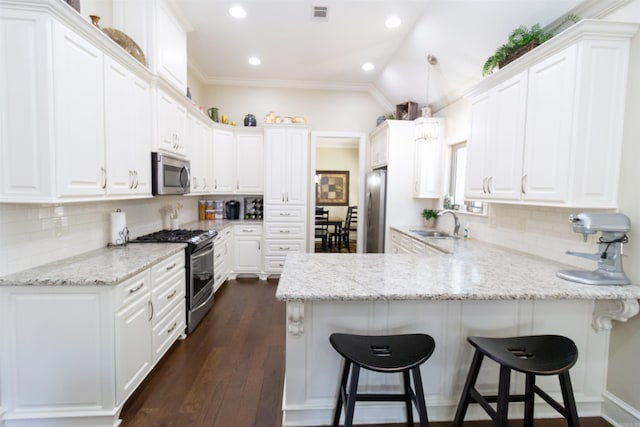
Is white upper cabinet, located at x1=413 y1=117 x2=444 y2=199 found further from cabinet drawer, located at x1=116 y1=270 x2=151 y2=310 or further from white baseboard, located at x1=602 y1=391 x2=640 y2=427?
cabinet drawer, located at x1=116 y1=270 x2=151 y2=310

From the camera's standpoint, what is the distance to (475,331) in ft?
5.91

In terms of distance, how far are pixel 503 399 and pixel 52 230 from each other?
110 inches

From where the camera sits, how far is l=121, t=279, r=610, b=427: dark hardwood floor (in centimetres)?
185

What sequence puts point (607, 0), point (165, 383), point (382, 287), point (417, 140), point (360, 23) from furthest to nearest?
point (417, 140), point (360, 23), point (165, 383), point (607, 0), point (382, 287)

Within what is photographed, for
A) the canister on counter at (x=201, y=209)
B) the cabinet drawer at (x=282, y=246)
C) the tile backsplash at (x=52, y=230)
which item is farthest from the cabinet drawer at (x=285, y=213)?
the tile backsplash at (x=52, y=230)

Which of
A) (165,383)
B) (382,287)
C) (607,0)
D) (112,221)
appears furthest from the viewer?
(112,221)

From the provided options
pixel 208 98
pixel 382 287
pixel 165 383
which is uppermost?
pixel 208 98

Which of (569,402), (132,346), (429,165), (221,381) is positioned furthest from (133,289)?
(429,165)

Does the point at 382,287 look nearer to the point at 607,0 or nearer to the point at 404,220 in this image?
the point at 607,0

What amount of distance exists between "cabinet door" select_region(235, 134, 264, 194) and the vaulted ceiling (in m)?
1.09

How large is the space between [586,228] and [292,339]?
5.66 ft

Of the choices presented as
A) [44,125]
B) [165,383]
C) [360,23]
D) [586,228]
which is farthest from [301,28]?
[165,383]

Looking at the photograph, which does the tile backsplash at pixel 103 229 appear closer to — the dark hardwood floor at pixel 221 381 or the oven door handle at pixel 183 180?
the oven door handle at pixel 183 180

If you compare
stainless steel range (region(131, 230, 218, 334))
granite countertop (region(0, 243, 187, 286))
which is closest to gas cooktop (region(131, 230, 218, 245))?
stainless steel range (region(131, 230, 218, 334))
